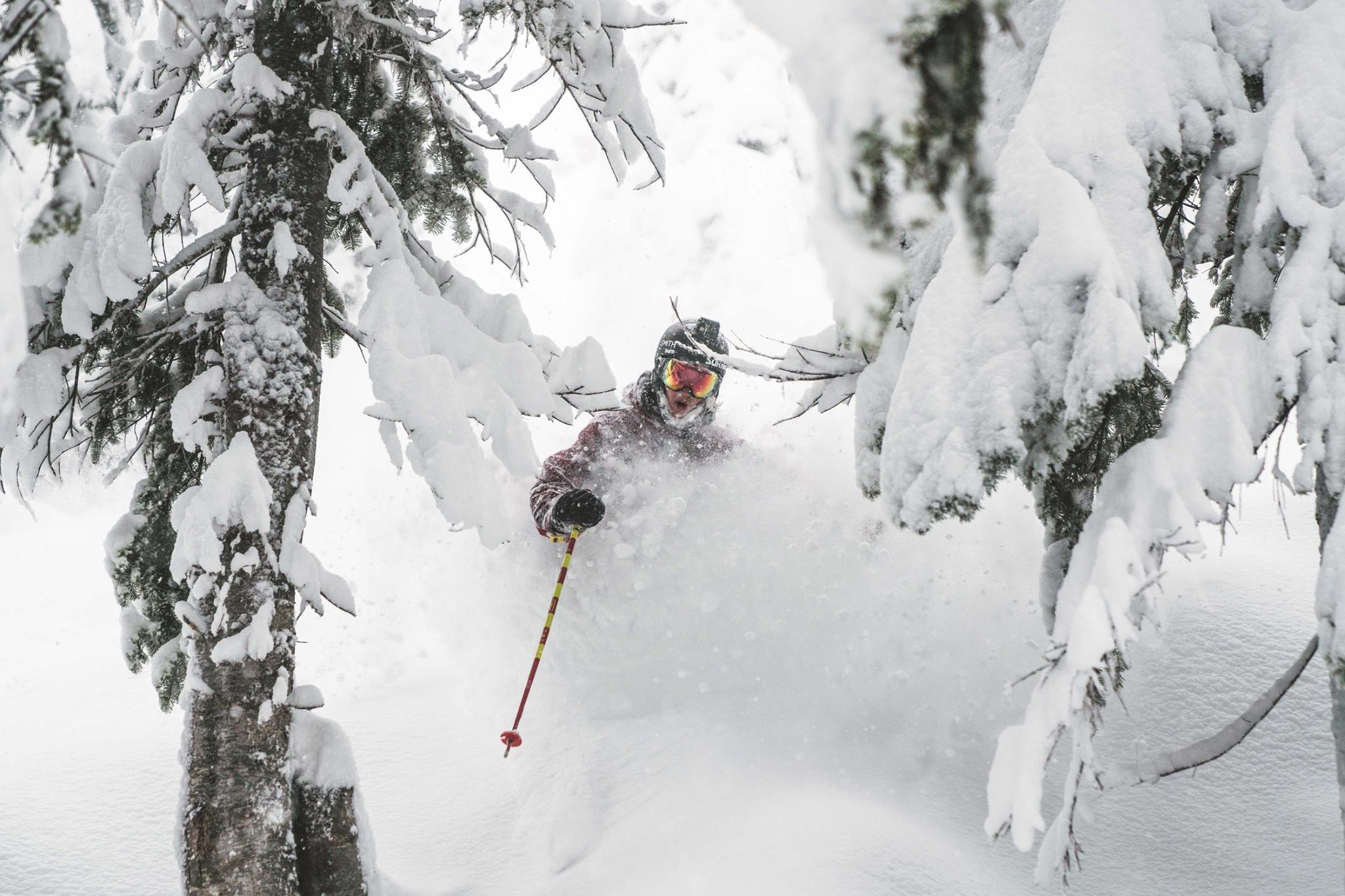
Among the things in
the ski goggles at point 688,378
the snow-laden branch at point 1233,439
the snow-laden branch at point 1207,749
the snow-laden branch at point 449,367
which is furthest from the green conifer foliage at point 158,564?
the snow-laden branch at point 1207,749

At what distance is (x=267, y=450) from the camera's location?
3.06 m

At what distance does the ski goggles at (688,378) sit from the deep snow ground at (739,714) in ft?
2.65

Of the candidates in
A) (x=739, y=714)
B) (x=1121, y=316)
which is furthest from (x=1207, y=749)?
(x=739, y=714)

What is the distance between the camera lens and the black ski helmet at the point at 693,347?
18.5 ft

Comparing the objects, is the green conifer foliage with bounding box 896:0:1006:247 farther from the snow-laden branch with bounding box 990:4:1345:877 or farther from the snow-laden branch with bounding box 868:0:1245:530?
the snow-laden branch with bounding box 990:4:1345:877

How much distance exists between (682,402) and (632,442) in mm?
529

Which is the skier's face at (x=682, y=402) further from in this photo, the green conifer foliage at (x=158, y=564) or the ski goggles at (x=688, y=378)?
the green conifer foliage at (x=158, y=564)

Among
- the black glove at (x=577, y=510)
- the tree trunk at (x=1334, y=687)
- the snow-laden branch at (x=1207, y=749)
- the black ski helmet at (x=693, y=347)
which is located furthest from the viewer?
the black ski helmet at (x=693, y=347)

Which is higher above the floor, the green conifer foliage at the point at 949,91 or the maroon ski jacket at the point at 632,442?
the maroon ski jacket at the point at 632,442

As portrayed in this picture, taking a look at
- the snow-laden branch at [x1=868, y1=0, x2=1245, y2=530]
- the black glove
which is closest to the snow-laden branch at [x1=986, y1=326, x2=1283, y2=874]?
the snow-laden branch at [x1=868, y1=0, x2=1245, y2=530]

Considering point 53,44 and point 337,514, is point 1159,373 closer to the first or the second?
point 53,44

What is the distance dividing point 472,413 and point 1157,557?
2.37 meters

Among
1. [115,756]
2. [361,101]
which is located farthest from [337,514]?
[361,101]

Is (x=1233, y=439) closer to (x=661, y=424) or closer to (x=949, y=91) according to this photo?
(x=949, y=91)
